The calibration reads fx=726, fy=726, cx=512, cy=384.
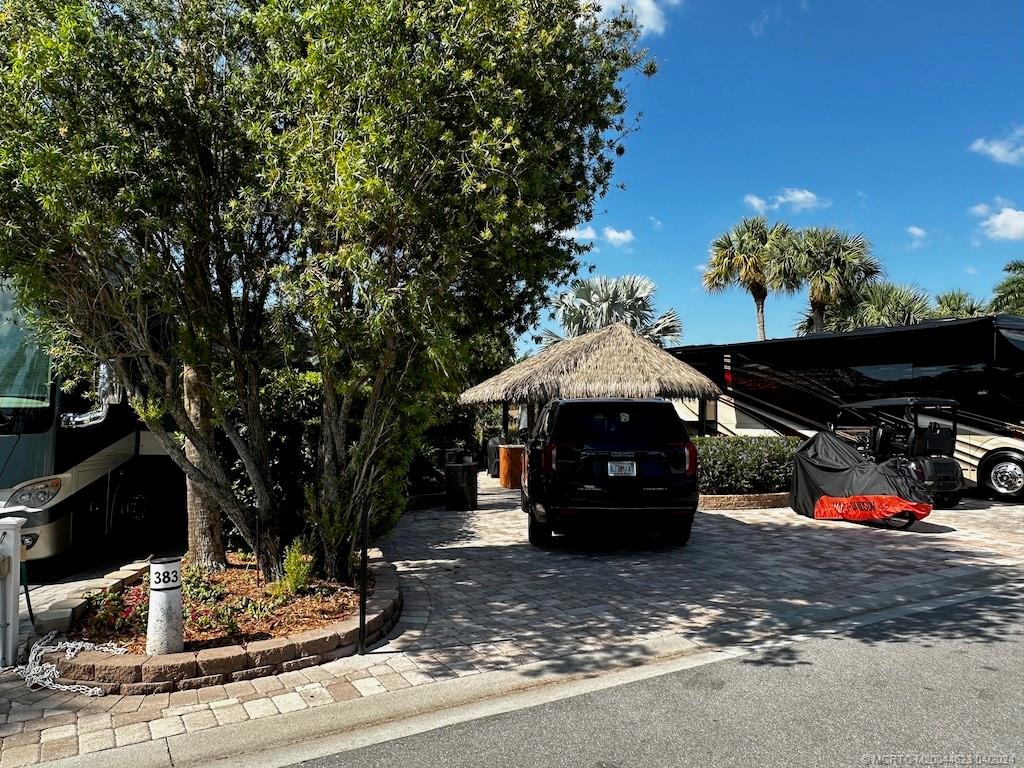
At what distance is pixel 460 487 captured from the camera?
1269 centimetres

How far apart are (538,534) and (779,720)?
5.21m

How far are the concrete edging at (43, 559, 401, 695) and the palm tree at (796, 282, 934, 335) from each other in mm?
26519

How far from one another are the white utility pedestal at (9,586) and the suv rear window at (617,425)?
17.6 ft

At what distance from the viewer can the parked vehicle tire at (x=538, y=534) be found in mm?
9164

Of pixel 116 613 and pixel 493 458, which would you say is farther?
pixel 493 458

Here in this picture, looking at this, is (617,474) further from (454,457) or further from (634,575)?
(454,457)

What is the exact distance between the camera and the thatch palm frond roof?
14.6 meters

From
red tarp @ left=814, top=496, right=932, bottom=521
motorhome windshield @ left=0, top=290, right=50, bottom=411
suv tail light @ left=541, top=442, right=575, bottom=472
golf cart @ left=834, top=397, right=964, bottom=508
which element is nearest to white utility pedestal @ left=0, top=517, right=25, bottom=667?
motorhome windshield @ left=0, top=290, right=50, bottom=411

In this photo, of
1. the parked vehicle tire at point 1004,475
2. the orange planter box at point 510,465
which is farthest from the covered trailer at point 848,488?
the orange planter box at point 510,465

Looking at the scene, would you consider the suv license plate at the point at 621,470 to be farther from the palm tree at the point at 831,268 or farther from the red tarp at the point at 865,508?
the palm tree at the point at 831,268

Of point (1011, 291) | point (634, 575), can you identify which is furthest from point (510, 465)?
point (1011, 291)

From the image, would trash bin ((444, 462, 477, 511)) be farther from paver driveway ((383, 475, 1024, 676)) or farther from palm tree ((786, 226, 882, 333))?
palm tree ((786, 226, 882, 333))

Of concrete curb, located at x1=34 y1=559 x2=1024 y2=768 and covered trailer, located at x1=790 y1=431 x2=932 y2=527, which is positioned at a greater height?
covered trailer, located at x1=790 y1=431 x2=932 y2=527

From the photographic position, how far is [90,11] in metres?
5.11
